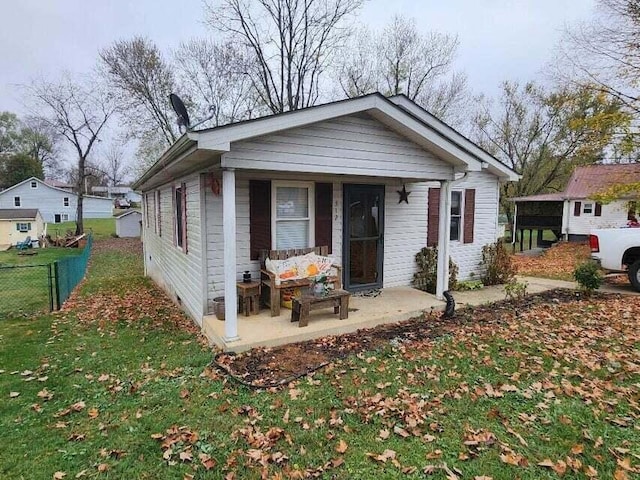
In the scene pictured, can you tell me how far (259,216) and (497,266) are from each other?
20.1ft

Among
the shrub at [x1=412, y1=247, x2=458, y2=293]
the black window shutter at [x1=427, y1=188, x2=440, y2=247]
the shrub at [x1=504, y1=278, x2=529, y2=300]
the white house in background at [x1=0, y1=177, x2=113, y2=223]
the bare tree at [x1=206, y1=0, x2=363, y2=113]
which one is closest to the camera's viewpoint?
the shrub at [x1=504, y1=278, x2=529, y2=300]

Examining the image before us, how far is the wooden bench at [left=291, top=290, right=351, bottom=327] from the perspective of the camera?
518 cm

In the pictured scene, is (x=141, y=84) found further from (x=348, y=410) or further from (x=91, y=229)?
(x=348, y=410)

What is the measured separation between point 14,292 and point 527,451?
12.2 meters

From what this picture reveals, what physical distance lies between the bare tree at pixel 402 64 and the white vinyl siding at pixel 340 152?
1715 centimetres

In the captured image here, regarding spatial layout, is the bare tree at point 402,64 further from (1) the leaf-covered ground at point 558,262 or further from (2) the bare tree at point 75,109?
(2) the bare tree at point 75,109

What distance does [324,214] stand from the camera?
262 inches

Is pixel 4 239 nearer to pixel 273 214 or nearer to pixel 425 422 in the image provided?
pixel 273 214

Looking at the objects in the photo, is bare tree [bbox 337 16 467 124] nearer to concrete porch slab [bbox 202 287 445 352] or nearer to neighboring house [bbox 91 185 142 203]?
→ concrete porch slab [bbox 202 287 445 352]

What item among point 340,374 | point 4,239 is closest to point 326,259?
point 340,374

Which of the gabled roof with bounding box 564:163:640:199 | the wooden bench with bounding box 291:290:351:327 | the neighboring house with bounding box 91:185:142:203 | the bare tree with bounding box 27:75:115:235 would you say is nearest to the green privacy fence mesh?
the wooden bench with bounding box 291:290:351:327

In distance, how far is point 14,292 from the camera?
978cm

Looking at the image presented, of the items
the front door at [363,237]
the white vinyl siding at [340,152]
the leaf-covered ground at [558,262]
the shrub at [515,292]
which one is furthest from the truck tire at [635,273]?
the front door at [363,237]

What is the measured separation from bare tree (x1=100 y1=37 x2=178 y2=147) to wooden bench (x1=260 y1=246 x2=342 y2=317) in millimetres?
20478
